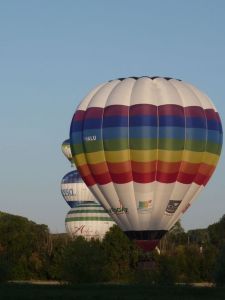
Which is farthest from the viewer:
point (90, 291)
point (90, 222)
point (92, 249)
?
point (90, 222)

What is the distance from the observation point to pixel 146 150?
50844mm

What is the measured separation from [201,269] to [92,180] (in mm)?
27075

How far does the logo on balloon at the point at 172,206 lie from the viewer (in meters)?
52.4

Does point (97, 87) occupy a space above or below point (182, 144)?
above

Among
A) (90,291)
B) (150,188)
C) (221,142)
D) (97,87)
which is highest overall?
(97,87)

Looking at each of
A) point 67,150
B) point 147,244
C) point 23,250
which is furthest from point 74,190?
point 147,244

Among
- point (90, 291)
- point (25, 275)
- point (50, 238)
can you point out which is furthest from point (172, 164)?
point (50, 238)

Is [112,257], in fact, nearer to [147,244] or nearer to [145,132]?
[147,244]

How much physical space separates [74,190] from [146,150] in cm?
6242

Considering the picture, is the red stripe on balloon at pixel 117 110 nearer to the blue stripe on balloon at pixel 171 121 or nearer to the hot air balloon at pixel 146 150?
the hot air balloon at pixel 146 150

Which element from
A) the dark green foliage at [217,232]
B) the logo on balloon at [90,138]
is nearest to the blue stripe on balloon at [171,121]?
the logo on balloon at [90,138]

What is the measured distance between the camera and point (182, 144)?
5125cm

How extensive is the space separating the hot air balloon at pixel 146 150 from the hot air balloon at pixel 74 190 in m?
57.7

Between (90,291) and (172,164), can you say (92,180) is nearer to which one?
(172,164)
